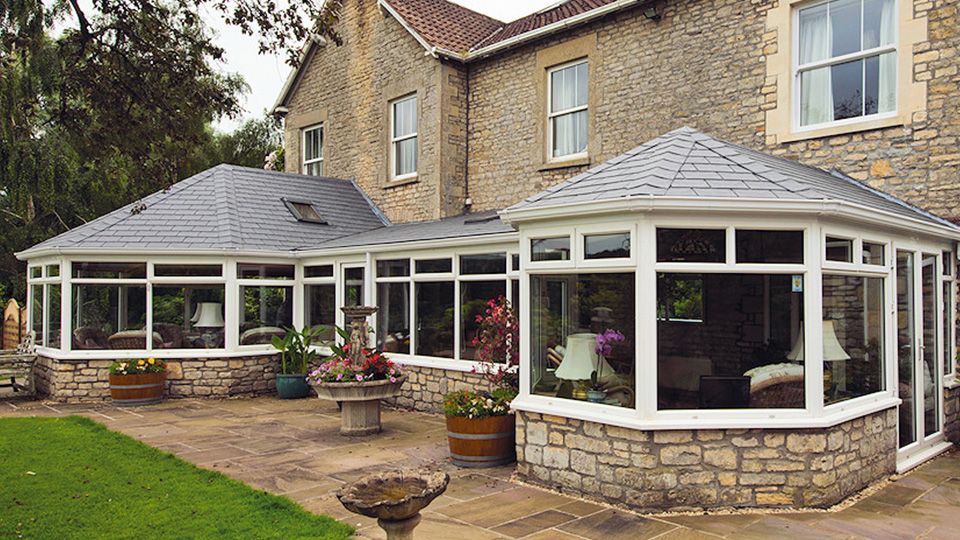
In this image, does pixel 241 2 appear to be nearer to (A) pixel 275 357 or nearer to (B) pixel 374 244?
(B) pixel 374 244

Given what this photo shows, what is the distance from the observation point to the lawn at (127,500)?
543cm

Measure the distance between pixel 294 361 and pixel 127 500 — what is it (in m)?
6.42

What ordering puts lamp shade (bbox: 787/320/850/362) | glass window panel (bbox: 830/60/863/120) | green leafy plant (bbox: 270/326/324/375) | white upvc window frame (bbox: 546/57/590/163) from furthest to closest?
green leafy plant (bbox: 270/326/324/375) → white upvc window frame (bbox: 546/57/590/163) → glass window panel (bbox: 830/60/863/120) → lamp shade (bbox: 787/320/850/362)

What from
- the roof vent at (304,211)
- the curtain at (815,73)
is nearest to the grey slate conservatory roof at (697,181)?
the curtain at (815,73)

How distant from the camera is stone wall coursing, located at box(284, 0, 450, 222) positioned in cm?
1417

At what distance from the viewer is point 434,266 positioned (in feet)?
36.3

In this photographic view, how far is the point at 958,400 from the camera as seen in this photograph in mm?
8492

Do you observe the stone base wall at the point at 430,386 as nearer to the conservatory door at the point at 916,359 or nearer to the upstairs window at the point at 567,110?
the upstairs window at the point at 567,110

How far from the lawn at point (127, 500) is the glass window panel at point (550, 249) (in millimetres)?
3004

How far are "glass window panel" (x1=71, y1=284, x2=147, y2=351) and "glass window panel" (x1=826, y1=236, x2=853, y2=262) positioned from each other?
412 inches

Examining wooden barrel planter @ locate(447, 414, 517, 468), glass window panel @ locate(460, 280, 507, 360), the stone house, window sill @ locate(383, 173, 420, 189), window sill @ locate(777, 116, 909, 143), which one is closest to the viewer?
the stone house

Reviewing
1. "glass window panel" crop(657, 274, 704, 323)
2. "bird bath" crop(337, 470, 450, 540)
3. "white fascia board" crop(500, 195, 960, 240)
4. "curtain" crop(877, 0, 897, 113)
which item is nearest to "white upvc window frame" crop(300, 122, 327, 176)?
"glass window panel" crop(657, 274, 704, 323)

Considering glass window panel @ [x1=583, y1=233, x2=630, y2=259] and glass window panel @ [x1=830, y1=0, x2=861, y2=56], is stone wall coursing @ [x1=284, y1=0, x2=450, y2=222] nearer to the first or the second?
glass window panel @ [x1=830, y1=0, x2=861, y2=56]

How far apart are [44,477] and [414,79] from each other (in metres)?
9.88
